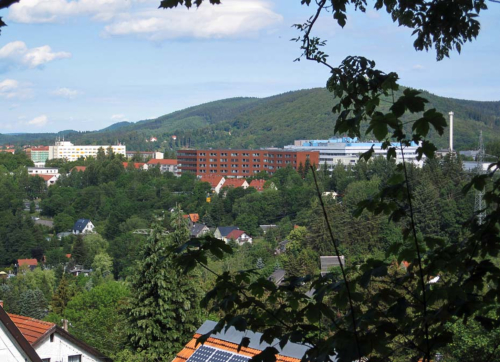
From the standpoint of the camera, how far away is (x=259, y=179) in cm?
8050

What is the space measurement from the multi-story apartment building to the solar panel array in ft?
256

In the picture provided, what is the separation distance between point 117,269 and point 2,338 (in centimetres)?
4582

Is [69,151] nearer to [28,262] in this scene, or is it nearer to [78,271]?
[28,262]

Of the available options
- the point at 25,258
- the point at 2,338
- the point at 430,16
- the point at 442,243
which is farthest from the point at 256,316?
the point at 25,258

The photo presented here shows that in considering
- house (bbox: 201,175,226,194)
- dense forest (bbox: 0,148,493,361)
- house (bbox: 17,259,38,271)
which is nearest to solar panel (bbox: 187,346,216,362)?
dense forest (bbox: 0,148,493,361)

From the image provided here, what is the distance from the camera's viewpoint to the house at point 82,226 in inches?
2687

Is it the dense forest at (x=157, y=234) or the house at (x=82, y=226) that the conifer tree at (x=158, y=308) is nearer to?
the dense forest at (x=157, y=234)

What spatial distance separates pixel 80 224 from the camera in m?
69.2

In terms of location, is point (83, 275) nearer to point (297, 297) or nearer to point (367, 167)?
point (367, 167)

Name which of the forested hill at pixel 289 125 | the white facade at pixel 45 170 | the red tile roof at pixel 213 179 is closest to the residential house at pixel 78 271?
the red tile roof at pixel 213 179

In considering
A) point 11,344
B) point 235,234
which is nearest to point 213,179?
point 235,234

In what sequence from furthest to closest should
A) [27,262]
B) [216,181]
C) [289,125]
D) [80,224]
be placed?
[289,125] → [216,181] → [80,224] → [27,262]

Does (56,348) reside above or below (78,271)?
above

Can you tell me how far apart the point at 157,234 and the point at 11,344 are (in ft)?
26.0
